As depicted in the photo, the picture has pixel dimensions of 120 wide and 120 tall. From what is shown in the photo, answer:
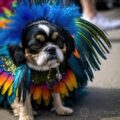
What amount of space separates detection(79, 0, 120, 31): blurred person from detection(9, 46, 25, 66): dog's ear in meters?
2.29

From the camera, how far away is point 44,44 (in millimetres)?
3174

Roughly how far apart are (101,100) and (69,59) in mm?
579

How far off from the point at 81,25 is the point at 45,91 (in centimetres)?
59

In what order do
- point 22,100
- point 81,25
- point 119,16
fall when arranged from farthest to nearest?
point 119,16 → point 81,25 → point 22,100

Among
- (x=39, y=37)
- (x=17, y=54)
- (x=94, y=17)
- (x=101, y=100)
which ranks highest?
(x=39, y=37)

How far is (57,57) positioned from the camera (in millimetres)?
3174

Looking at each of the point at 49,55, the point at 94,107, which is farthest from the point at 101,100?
the point at 49,55

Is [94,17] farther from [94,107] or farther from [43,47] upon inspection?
[43,47]

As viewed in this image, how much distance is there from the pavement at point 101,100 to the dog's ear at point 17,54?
514mm

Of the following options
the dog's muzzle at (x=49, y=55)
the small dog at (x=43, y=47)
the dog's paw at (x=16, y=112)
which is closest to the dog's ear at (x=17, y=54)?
the small dog at (x=43, y=47)

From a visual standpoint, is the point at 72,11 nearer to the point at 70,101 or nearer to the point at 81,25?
the point at 81,25

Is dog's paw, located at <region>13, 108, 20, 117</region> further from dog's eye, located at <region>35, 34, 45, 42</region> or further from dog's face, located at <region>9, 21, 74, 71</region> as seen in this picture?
dog's eye, located at <region>35, 34, 45, 42</region>

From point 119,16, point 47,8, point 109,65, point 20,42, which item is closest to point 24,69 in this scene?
point 20,42

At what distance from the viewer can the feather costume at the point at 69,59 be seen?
10.6ft
